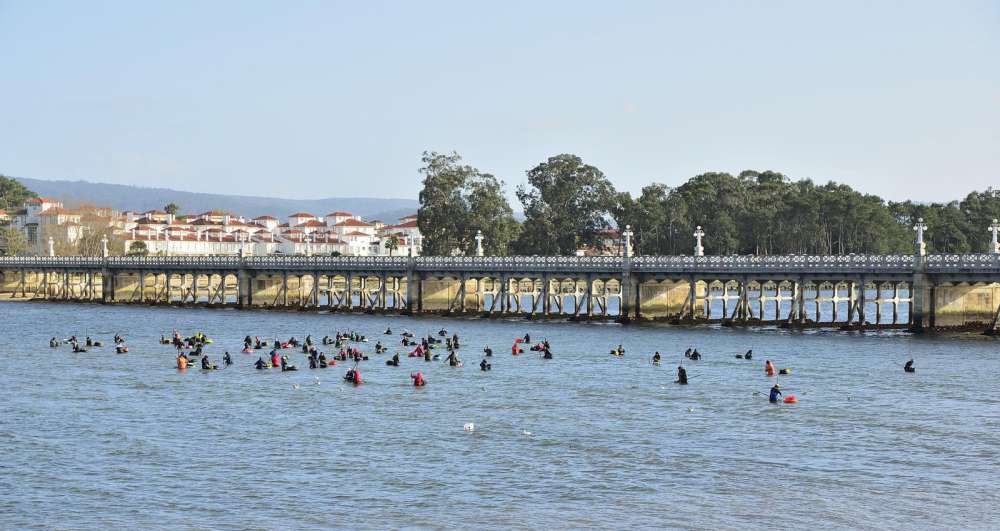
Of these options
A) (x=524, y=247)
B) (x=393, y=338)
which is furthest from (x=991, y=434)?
(x=524, y=247)

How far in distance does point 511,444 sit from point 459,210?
361 ft

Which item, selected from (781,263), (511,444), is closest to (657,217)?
(781,263)

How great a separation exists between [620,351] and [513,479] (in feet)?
106

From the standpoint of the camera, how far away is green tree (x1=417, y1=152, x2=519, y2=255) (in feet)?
490

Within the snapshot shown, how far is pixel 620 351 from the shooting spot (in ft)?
221

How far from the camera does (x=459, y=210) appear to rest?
150250 mm

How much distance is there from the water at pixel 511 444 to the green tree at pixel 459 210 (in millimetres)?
80885

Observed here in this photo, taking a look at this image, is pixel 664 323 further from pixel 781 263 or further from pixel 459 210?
pixel 459 210

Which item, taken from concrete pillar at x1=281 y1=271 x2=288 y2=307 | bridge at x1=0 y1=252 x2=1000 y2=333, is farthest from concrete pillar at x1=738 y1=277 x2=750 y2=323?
concrete pillar at x1=281 y1=271 x2=288 y2=307

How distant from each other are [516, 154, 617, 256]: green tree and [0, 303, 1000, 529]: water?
283ft

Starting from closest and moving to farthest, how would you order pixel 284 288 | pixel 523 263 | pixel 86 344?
1. pixel 86 344
2. pixel 523 263
3. pixel 284 288

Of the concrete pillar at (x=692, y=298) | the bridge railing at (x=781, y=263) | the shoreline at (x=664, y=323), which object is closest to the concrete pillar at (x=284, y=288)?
the shoreline at (x=664, y=323)

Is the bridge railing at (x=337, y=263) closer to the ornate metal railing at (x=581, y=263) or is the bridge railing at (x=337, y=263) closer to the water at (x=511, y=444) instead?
the ornate metal railing at (x=581, y=263)

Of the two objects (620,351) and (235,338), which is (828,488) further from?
(235,338)
